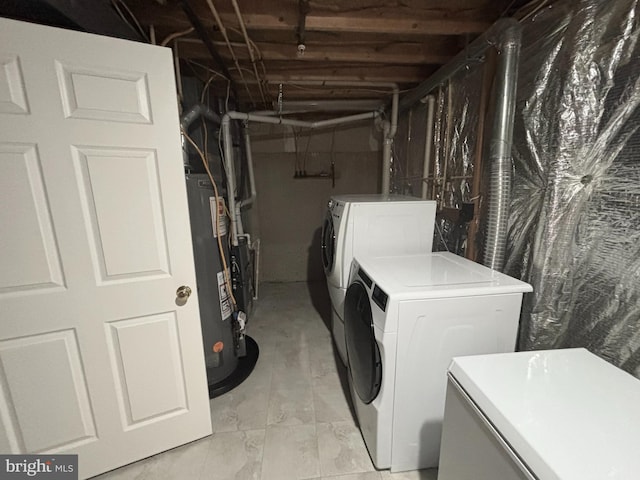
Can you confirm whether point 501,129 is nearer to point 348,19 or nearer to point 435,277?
point 435,277

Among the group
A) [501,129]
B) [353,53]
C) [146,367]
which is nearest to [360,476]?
[146,367]

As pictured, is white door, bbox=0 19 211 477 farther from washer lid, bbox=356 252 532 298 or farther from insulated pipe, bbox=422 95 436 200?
insulated pipe, bbox=422 95 436 200

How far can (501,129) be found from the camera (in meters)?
Result: 1.46

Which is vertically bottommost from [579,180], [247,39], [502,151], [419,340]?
[419,340]

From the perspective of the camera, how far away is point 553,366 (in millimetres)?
899

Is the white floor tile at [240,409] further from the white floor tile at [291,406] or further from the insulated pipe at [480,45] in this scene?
the insulated pipe at [480,45]

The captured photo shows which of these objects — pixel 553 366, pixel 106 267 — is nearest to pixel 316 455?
pixel 553 366

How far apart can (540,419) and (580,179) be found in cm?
102

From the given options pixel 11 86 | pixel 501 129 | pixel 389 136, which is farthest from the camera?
pixel 389 136

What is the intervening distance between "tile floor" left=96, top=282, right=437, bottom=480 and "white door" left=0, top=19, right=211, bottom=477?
28 centimetres

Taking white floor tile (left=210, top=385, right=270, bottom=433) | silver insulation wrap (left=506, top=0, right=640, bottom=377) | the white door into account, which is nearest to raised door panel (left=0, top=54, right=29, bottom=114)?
the white door

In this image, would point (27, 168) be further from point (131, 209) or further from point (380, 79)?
point (380, 79)

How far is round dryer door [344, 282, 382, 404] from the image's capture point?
1.29 metres

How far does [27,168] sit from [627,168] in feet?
7.40
